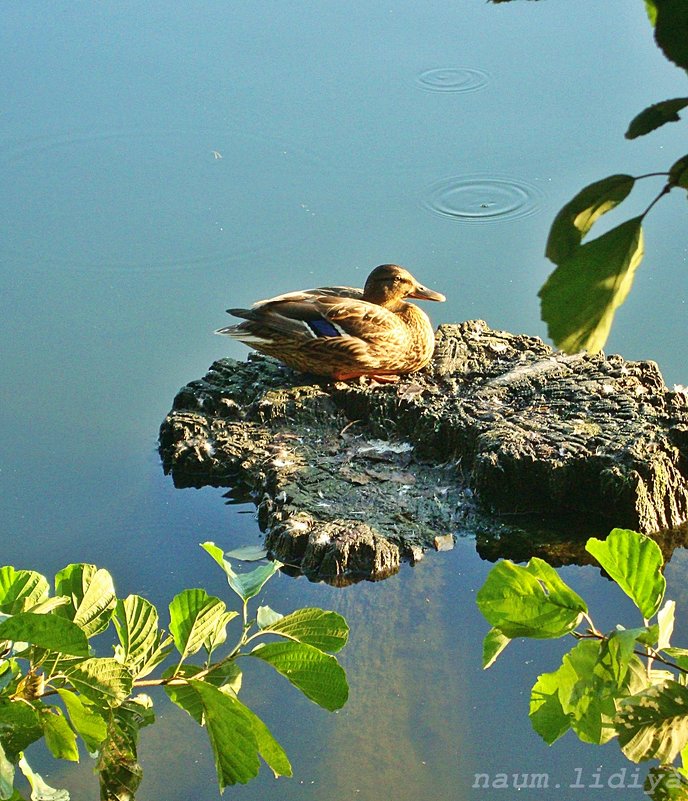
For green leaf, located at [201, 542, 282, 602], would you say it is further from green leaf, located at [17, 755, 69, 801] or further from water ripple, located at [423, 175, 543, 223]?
water ripple, located at [423, 175, 543, 223]

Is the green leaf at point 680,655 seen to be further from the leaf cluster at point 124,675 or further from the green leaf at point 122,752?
the green leaf at point 122,752

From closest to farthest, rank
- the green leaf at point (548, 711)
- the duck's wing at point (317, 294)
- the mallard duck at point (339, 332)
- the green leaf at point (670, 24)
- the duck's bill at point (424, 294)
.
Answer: the green leaf at point (670, 24), the green leaf at point (548, 711), the mallard duck at point (339, 332), the duck's wing at point (317, 294), the duck's bill at point (424, 294)

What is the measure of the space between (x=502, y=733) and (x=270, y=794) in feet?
1.83

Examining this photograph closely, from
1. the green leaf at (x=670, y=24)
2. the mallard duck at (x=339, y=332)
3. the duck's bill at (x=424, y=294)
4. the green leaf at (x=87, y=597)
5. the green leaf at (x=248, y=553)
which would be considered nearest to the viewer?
the green leaf at (x=670, y=24)

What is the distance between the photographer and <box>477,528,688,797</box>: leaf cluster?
988 mm

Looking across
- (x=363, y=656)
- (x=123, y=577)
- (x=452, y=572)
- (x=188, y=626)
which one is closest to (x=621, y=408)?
(x=452, y=572)

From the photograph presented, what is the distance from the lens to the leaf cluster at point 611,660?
3.24 feet

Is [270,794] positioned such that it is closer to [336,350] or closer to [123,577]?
[123,577]

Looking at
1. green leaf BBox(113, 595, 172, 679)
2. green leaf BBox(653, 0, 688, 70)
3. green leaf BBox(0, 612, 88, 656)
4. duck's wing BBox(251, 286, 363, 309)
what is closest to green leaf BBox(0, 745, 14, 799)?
green leaf BBox(0, 612, 88, 656)

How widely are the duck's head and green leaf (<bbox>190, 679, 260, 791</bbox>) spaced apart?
3383 mm

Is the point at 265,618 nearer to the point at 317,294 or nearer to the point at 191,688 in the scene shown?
the point at 191,688

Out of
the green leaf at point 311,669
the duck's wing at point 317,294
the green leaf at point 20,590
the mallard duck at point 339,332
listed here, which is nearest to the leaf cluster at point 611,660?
the green leaf at point 311,669

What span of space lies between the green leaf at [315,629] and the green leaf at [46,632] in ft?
0.80

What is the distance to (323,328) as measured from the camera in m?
4.20
